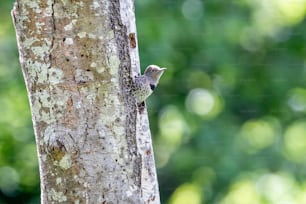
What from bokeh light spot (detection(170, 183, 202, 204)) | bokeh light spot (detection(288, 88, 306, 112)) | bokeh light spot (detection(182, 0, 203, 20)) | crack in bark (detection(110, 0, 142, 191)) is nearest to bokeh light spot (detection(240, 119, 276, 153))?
bokeh light spot (detection(288, 88, 306, 112))

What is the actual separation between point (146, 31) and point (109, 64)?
345 centimetres

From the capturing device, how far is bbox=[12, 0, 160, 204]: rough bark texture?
6.95ft

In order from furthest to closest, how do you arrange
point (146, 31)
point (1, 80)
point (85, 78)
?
point (1, 80)
point (146, 31)
point (85, 78)

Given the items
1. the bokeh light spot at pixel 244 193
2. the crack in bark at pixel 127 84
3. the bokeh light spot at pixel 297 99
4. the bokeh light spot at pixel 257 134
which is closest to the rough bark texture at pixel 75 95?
the crack in bark at pixel 127 84

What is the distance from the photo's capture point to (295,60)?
6.18m

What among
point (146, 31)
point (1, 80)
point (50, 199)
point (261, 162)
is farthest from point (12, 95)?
point (50, 199)

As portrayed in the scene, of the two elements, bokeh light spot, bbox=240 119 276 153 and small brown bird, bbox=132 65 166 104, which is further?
bokeh light spot, bbox=240 119 276 153

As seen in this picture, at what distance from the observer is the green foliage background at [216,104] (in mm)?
5703

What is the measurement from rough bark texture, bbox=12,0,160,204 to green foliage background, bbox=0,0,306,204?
129 inches

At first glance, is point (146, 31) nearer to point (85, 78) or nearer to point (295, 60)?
point (295, 60)

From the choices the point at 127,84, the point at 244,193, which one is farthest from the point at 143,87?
the point at 244,193

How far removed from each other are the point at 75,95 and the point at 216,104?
400cm

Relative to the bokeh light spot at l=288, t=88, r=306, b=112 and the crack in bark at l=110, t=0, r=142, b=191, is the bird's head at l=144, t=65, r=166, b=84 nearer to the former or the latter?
the crack in bark at l=110, t=0, r=142, b=191

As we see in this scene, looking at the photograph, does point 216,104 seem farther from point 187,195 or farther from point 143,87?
point 143,87
